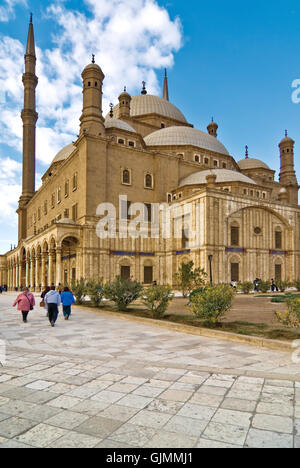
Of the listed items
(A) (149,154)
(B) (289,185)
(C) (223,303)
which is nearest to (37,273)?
(A) (149,154)

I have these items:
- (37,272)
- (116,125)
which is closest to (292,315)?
(116,125)

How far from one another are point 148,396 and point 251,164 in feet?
157

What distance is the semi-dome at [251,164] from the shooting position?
47.4m

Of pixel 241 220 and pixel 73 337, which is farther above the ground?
pixel 241 220

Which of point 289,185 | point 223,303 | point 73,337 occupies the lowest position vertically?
point 73,337

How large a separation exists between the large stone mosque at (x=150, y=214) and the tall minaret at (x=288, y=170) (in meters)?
9.57

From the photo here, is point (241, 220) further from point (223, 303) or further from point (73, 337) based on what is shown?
point (73, 337)

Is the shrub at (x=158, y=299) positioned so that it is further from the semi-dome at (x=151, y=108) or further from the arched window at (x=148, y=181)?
the semi-dome at (x=151, y=108)

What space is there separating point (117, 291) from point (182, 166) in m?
25.4

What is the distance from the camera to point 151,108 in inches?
1817

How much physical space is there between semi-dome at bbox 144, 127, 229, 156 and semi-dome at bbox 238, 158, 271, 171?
25.0ft
